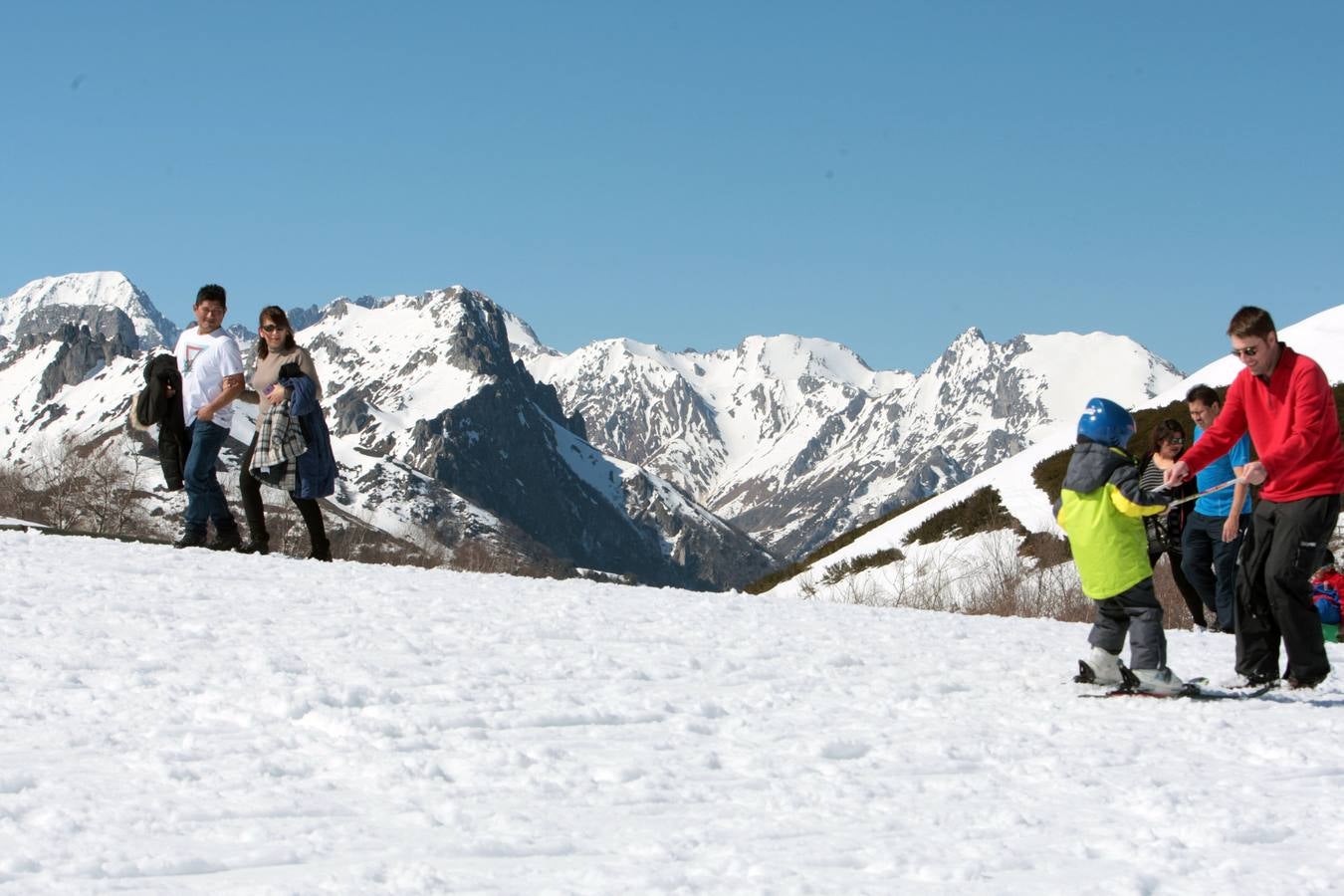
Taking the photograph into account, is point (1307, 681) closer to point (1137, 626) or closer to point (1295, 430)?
point (1137, 626)

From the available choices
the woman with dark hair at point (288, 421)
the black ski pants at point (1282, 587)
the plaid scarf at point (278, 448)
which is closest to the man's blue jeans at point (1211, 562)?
the black ski pants at point (1282, 587)

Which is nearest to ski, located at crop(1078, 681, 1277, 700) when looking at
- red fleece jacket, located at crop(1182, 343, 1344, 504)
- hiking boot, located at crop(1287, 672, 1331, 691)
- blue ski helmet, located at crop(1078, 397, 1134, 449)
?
hiking boot, located at crop(1287, 672, 1331, 691)

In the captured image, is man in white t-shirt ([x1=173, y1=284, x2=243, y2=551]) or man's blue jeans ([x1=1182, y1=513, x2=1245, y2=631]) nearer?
man's blue jeans ([x1=1182, y1=513, x2=1245, y2=631])

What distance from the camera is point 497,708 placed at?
5922 millimetres

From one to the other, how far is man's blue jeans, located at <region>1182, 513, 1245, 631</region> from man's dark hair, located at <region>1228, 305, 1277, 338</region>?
11.3 ft

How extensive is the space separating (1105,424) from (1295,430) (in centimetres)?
110

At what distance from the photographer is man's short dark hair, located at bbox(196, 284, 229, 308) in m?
12.0

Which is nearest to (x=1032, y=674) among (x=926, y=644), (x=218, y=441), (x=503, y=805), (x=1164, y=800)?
(x=926, y=644)

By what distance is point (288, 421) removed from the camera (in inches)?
472

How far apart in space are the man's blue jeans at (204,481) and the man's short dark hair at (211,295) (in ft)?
3.82

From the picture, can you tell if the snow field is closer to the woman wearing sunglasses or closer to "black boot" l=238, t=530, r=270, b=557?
the woman wearing sunglasses

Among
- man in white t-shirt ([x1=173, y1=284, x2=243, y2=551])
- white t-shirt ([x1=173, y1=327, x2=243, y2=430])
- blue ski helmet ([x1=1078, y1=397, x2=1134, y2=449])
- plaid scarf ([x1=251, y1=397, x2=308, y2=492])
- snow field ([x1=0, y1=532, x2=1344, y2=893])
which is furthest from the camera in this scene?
white t-shirt ([x1=173, y1=327, x2=243, y2=430])

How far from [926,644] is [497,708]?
4134mm

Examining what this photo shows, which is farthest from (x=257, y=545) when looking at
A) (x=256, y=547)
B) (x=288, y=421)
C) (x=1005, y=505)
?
(x=1005, y=505)
